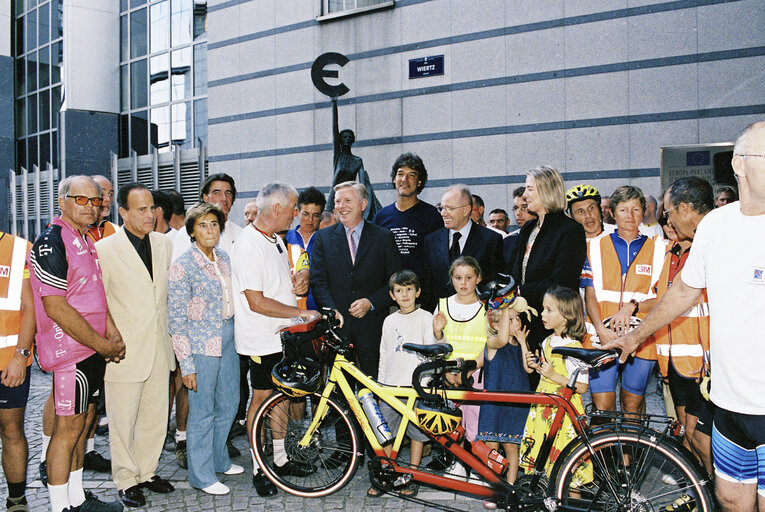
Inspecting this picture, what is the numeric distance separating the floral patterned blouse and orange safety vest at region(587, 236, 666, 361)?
2.59 meters

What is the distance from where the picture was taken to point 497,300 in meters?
3.55

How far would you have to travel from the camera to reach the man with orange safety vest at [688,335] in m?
3.32

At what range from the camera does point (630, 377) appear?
386cm

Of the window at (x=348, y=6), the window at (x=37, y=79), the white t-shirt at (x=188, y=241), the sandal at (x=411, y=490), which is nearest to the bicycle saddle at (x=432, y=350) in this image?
the sandal at (x=411, y=490)

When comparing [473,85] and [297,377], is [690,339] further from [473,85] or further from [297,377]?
[473,85]

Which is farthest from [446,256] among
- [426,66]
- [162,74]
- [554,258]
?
[162,74]

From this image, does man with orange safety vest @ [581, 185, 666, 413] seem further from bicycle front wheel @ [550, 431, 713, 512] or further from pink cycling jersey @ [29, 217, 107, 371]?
pink cycling jersey @ [29, 217, 107, 371]

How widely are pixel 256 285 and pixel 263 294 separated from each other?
0.29ft

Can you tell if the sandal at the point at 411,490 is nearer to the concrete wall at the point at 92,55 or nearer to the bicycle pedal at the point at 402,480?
the bicycle pedal at the point at 402,480

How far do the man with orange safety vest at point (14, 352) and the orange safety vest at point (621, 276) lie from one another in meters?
3.60

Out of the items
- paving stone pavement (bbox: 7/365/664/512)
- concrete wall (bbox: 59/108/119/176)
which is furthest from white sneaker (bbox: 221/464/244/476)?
concrete wall (bbox: 59/108/119/176)

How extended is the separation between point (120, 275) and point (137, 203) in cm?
48

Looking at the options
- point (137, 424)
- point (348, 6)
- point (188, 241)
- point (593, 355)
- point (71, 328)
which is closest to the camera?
point (593, 355)

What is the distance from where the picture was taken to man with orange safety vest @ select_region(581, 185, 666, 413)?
12.5ft
